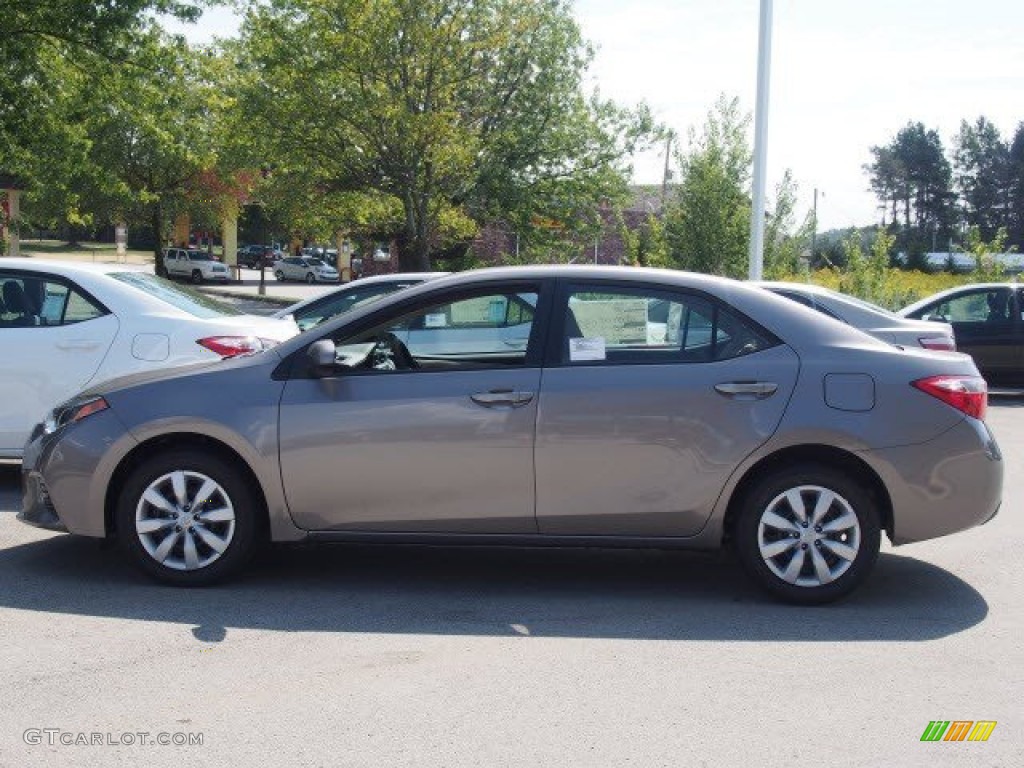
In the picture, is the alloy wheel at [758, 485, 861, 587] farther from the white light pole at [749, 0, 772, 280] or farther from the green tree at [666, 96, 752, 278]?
the green tree at [666, 96, 752, 278]

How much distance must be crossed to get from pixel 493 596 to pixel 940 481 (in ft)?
7.29

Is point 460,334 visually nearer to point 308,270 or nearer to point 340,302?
point 340,302

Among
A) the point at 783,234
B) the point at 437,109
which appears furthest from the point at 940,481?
the point at 437,109

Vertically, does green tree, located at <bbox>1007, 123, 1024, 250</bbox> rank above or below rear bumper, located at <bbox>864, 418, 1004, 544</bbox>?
above

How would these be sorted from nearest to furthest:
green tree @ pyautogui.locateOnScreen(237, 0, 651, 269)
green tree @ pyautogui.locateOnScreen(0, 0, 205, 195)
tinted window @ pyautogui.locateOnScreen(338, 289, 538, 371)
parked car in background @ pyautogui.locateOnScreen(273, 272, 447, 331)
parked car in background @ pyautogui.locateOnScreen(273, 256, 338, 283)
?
tinted window @ pyautogui.locateOnScreen(338, 289, 538, 371) < parked car in background @ pyautogui.locateOnScreen(273, 272, 447, 331) < green tree @ pyautogui.locateOnScreen(0, 0, 205, 195) < green tree @ pyautogui.locateOnScreen(237, 0, 651, 269) < parked car in background @ pyautogui.locateOnScreen(273, 256, 338, 283)

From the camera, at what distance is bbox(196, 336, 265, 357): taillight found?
8492 millimetres

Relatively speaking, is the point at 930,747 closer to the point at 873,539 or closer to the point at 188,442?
the point at 873,539

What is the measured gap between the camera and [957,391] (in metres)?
6.13

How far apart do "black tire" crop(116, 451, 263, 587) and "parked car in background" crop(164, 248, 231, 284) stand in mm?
59955

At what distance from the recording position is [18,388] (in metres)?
8.49

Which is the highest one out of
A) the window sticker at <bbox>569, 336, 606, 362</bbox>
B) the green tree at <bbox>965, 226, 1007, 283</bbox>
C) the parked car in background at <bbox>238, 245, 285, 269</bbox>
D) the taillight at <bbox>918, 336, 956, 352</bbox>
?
the parked car in background at <bbox>238, 245, 285, 269</bbox>

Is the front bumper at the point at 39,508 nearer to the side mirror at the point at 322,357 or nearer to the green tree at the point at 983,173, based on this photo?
the side mirror at the point at 322,357

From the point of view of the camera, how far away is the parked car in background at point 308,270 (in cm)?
7056

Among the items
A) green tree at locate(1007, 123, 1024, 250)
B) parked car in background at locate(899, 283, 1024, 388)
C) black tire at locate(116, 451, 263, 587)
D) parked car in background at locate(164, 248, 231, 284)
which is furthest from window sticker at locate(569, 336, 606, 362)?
green tree at locate(1007, 123, 1024, 250)
